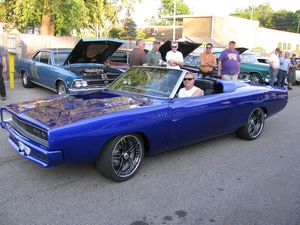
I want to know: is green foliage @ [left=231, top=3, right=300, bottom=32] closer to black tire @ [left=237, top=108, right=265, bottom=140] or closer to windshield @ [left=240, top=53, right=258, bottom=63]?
windshield @ [left=240, top=53, right=258, bottom=63]

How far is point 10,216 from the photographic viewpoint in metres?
3.08

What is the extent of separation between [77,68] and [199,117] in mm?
5076

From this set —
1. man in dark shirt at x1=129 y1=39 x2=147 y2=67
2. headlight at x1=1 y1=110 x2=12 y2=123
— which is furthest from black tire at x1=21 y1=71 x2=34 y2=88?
headlight at x1=1 y1=110 x2=12 y2=123

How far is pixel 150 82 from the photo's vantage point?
4844 millimetres

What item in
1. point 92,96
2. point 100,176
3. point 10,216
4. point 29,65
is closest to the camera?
point 10,216

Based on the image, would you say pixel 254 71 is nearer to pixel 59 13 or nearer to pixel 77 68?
pixel 77 68

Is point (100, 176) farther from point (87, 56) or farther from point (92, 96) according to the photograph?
point (87, 56)

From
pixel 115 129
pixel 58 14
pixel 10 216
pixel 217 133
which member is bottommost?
pixel 10 216

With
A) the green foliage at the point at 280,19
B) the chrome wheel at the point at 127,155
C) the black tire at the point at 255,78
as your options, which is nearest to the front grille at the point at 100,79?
the chrome wheel at the point at 127,155

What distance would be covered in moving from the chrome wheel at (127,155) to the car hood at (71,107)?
1.31ft

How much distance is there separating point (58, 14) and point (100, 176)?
13.1m

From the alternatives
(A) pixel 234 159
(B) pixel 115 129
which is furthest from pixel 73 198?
(A) pixel 234 159

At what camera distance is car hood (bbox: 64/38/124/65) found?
824 centimetres

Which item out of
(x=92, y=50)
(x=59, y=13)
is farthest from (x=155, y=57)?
(x=59, y=13)
